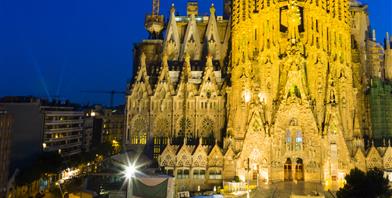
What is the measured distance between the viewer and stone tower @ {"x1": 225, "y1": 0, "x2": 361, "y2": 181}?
50344 mm

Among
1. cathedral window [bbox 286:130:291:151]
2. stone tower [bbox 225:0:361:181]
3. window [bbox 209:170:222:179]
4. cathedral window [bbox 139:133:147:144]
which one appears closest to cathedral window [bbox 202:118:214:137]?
stone tower [bbox 225:0:361:181]

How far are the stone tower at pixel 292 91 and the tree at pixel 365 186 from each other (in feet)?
61.4

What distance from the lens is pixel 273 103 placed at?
5359 centimetres

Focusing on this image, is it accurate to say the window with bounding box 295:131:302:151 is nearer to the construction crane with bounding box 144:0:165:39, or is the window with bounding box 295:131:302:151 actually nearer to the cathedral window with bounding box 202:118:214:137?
the cathedral window with bounding box 202:118:214:137

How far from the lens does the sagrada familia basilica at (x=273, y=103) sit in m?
50.7

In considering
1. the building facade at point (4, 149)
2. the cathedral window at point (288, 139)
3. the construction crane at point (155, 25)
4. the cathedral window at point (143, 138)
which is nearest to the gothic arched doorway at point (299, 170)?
the cathedral window at point (288, 139)

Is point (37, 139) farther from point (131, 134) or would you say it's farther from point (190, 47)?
point (190, 47)

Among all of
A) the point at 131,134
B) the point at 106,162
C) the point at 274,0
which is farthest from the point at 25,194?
the point at 274,0

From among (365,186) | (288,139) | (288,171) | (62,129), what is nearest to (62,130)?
(62,129)

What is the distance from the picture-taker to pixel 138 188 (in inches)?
1044

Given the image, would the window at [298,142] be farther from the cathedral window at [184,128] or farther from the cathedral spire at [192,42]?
the cathedral spire at [192,42]

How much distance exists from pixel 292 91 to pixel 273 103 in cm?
380

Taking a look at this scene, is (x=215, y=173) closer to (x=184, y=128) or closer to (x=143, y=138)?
(x=184, y=128)

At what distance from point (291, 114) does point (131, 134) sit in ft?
94.2
